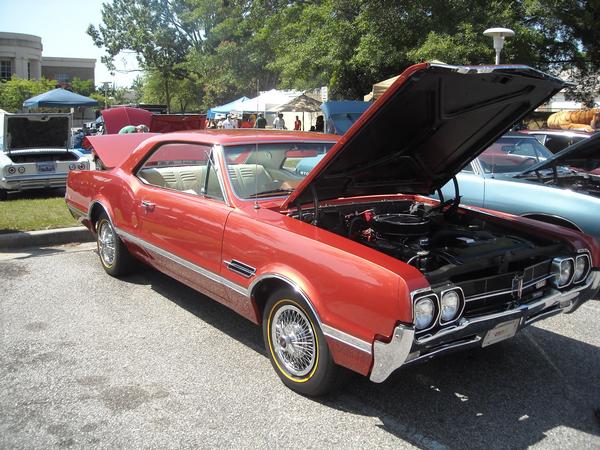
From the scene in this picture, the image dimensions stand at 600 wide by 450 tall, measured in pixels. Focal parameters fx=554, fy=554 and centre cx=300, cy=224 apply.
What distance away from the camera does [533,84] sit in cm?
362

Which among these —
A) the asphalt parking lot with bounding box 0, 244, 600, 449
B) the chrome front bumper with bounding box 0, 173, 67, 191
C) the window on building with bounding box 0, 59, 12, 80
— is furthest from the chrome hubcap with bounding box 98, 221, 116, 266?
the window on building with bounding box 0, 59, 12, 80

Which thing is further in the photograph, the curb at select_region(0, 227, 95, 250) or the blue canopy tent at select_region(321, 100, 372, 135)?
the blue canopy tent at select_region(321, 100, 372, 135)

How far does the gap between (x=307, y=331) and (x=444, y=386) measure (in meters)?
1.00

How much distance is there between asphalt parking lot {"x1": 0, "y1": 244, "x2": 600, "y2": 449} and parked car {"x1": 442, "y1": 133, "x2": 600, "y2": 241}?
1.22 m

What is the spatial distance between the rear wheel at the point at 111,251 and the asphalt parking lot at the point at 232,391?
0.61m

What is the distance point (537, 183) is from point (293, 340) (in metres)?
3.90

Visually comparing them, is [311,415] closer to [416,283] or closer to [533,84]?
[416,283]

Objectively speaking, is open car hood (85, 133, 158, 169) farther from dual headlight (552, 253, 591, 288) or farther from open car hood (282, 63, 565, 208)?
dual headlight (552, 253, 591, 288)

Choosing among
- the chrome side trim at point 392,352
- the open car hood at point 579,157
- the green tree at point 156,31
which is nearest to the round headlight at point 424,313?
the chrome side trim at point 392,352

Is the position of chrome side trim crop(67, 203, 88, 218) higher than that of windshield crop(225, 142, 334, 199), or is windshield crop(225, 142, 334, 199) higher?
windshield crop(225, 142, 334, 199)

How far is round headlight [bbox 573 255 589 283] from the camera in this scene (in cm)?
362

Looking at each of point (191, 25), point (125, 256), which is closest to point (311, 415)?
point (125, 256)

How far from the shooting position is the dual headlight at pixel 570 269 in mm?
3498

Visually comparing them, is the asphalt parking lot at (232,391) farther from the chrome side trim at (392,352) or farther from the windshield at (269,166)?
the windshield at (269,166)
